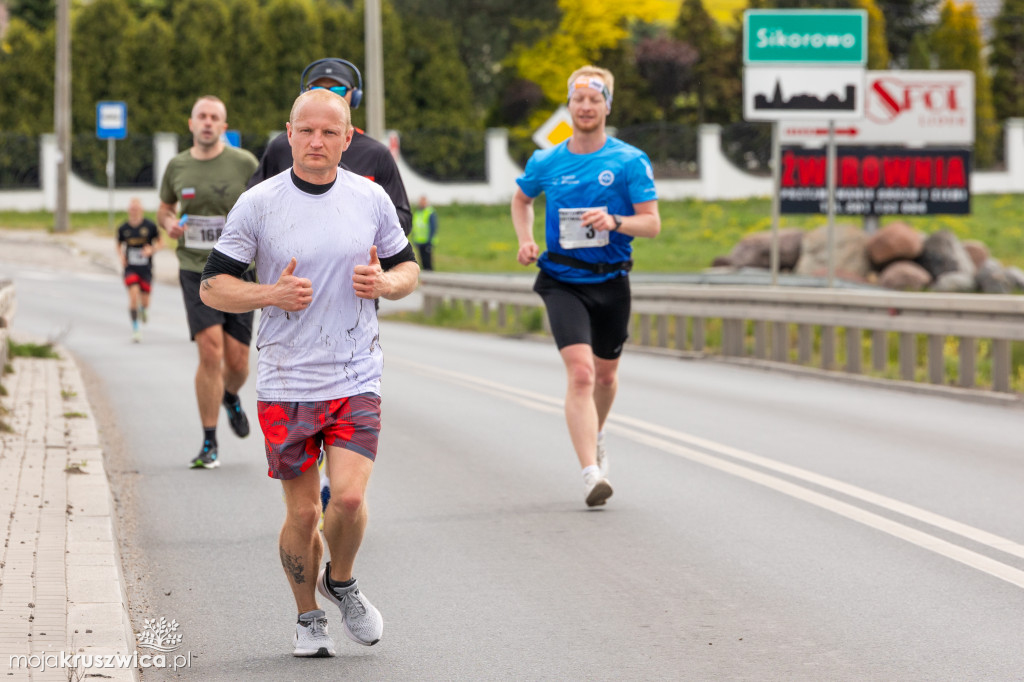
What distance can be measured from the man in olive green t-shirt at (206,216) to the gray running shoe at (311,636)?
3942 mm

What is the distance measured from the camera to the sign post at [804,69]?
18531mm

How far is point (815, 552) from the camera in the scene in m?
6.89

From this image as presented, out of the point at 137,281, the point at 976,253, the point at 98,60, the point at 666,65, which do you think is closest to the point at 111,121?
the point at 137,281

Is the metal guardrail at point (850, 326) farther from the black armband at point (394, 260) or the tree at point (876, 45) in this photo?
the tree at point (876, 45)

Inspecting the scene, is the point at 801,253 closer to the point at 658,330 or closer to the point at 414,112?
the point at 658,330

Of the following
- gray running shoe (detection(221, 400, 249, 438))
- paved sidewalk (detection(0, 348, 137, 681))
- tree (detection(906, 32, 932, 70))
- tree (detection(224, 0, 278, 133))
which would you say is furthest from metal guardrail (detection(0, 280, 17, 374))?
tree (detection(906, 32, 932, 70))

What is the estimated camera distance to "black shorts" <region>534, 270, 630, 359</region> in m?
8.16

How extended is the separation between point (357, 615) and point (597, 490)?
274 centimetres

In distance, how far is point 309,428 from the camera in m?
5.05

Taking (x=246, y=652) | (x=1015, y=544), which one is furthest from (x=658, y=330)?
(x=246, y=652)

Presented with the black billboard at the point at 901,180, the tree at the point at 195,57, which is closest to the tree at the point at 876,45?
the tree at the point at 195,57

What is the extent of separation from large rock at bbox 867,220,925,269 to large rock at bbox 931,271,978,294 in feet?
2.88

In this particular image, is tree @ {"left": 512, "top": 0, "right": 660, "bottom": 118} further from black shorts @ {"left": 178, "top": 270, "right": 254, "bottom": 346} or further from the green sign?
black shorts @ {"left": 178, "top": 270, "right": 254, "bottom": 346}

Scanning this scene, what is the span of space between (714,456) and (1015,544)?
293 cm
